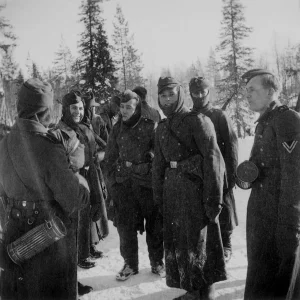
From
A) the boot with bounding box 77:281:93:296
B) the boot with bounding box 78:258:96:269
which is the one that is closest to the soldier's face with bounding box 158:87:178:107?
the boot with bounding box 77:281:93:296

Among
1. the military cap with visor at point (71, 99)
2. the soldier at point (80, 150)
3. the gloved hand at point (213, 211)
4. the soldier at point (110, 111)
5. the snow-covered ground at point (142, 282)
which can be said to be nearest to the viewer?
the gloved hand at point (213, 211)

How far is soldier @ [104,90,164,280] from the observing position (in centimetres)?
396

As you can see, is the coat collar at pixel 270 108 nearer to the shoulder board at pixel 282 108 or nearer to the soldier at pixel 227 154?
the shoulder board at pixel 282 108

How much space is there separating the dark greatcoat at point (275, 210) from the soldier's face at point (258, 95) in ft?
0.22

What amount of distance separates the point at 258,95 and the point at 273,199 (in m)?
0.91

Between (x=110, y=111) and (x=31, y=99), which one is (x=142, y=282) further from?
(x=110, y=111)

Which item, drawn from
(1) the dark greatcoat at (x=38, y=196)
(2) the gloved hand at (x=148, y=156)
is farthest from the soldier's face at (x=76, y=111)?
(1) the dark greatcoat at (x=38, y=196)

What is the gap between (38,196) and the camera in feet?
7.68

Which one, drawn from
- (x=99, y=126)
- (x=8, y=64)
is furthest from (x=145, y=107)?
(x=8, y=64)

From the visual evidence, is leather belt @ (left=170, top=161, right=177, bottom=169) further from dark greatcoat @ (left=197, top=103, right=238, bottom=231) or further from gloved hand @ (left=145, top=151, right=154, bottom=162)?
dark greatcoat @ (left=197, top=103, right=238, bottom=231)

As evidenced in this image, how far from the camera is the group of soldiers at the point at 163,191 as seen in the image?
2295 millimetres

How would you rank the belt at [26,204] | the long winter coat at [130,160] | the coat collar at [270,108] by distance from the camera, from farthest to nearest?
the long winter coat at [130,160]
the coat collar at [270,108]
the belt at [26,204]

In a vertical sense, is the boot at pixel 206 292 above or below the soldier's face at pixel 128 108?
below

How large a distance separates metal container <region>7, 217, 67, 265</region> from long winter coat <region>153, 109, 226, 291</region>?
4.27 feet
